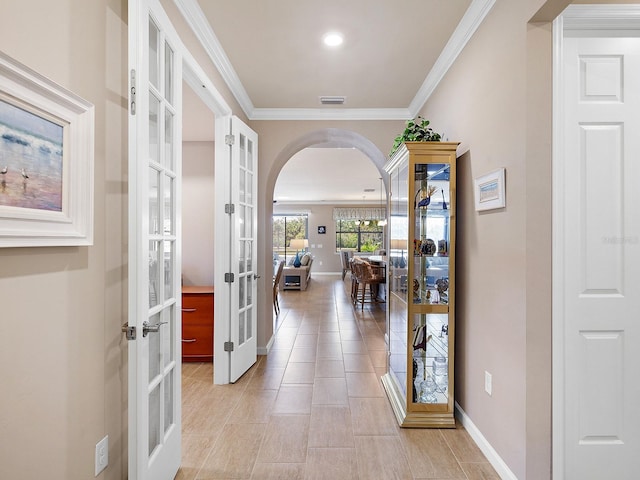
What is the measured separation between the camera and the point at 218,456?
2.11 metres

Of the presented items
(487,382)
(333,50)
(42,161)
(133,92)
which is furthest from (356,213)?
(42,161)

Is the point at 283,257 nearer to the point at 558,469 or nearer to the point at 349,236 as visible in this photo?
the point at 349,236

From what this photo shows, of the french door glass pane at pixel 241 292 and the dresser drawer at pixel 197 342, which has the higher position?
the french door glass pane at pixel 241 292

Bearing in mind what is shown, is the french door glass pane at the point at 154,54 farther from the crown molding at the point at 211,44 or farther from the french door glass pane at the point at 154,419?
the french door glass pane at the point at 154,419

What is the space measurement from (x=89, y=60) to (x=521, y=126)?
1.93 m

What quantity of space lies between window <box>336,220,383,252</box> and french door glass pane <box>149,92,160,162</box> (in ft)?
38.6

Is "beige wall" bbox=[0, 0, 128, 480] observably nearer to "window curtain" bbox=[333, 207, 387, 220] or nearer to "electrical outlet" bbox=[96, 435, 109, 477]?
"electrical outlet" bbox=[96, 435, 109, 477]

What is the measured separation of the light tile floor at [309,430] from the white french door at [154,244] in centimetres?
42

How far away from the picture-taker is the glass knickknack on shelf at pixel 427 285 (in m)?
2.48

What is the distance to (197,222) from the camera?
4496mm

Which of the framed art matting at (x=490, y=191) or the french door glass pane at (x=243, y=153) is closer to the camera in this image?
A: the framed art matting at (x=490, y=191)

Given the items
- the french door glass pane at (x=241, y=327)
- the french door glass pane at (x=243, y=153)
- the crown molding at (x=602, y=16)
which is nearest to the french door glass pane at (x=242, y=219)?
the french door glass pane at (x=243, y=153)

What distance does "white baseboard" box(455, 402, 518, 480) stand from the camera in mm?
1883

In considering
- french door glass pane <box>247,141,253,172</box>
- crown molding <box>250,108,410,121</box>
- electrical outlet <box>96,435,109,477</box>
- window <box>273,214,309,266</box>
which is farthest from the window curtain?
electrical outlet <box>96,435,109,477</box>
